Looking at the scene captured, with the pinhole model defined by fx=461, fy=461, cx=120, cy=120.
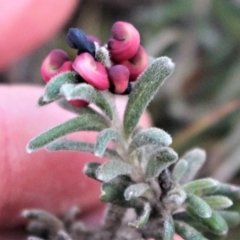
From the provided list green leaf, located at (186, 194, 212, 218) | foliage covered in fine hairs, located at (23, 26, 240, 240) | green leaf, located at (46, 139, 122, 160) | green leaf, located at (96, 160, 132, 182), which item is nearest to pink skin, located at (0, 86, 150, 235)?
foliage covered in fine hairs, located at (23, 26, 240, 240)

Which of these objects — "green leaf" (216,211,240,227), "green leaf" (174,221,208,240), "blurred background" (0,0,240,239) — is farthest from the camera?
"blurred background" (0,0,240,239)

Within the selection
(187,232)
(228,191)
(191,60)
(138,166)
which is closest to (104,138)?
(138,166)

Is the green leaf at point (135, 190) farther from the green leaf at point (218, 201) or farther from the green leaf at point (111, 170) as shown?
the green leaf at point (218, 201)

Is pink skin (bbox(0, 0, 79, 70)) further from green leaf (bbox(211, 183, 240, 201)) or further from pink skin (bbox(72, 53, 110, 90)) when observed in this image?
green leaf (bbox(211, 183, 240, 201))

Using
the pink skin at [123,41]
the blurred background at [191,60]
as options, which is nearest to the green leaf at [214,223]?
the pink skin at [123,41]

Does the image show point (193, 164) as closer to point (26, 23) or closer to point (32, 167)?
point (32, 167)

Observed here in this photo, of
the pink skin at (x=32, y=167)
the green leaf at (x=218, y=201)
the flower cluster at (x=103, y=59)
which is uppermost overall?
the pink skin at (x=32, y=167)

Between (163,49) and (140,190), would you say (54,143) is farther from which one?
(163,49)
